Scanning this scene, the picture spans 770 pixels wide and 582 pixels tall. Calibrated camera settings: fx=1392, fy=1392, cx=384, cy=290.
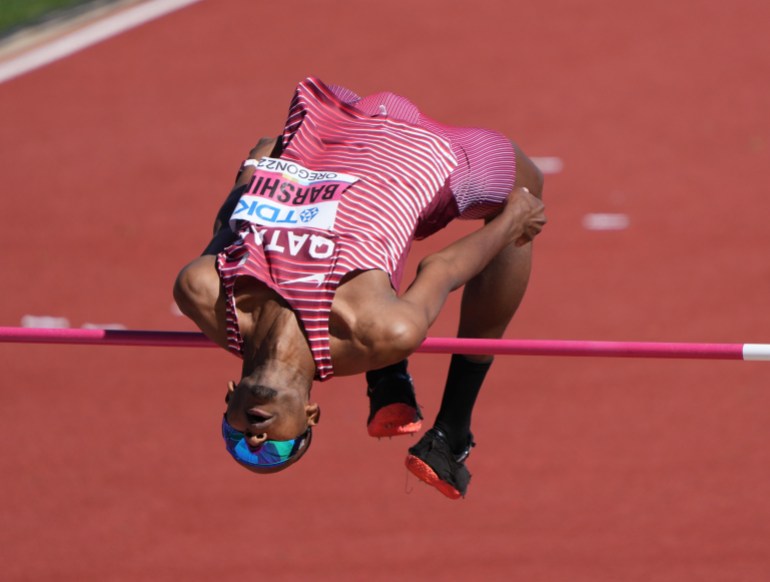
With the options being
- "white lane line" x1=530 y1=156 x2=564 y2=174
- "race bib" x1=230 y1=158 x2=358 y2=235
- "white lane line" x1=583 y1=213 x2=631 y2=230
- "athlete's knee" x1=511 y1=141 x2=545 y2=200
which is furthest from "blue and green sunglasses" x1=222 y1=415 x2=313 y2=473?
"white lane line" x1=530 y1=156 x2=564 y2=174

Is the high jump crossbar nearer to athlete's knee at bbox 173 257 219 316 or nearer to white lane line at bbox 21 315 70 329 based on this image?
athlete's knee at bbox 173 257 219 316

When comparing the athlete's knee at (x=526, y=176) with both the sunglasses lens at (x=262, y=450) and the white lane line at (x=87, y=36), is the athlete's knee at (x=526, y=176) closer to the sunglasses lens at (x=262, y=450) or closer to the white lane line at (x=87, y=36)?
the sunglasses lens at (x=262, y=450)

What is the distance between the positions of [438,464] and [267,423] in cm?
106

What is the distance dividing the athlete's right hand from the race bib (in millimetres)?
537

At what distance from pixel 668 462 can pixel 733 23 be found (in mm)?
4591

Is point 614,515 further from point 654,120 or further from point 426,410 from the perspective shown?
point 654,120

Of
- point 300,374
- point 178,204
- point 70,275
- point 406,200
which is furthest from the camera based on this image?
point 178,204

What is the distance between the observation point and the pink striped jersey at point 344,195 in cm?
384

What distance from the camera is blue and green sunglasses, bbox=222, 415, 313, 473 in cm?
384

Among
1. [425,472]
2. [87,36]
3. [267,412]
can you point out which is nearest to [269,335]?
[267,412]

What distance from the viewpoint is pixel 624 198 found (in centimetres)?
845

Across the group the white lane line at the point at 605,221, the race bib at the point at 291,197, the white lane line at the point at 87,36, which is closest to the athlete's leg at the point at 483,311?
the race bib at the point at 291,197

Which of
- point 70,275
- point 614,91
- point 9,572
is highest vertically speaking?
point 614,91

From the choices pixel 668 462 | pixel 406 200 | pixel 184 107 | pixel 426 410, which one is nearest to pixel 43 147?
pixel 184 107
